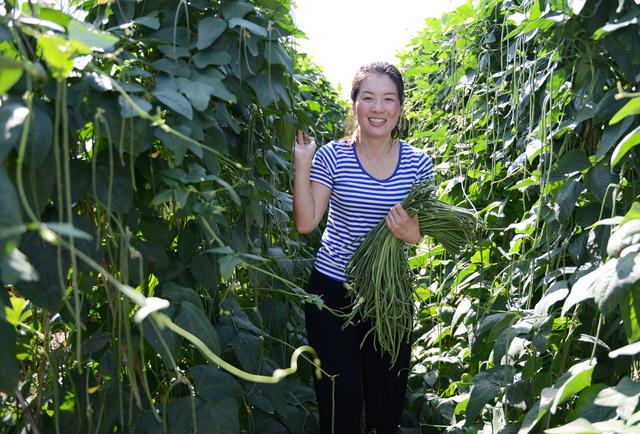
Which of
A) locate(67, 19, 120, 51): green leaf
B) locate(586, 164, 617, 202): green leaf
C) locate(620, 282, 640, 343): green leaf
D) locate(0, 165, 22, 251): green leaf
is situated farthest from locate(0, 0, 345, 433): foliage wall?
locate(586, 164, 617, 202): green leaf

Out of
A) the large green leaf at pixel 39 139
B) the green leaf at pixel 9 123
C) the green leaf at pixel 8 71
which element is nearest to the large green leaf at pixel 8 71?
the green leaf at pixel 8 71

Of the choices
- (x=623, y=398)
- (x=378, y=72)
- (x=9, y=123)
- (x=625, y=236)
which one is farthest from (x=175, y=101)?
(x=378, y=72)

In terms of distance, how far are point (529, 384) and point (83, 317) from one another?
3.50 ft

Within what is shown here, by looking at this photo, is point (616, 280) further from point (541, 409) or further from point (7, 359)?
point (7, 359)

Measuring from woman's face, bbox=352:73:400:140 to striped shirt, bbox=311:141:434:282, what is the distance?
0.09m

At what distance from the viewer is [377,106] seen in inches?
86.2

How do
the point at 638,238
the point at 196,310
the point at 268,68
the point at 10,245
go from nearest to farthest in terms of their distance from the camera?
the point at 10,245 → the point at 638,238 → the point at 196,310 → the point at 268,68

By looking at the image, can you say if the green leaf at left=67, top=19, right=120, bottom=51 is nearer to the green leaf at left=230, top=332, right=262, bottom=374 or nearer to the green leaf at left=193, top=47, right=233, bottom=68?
the green leaf at left=193, top=47, right=233, bottom=68

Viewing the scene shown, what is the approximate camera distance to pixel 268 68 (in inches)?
62.6

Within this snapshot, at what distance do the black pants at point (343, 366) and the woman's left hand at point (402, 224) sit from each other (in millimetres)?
235

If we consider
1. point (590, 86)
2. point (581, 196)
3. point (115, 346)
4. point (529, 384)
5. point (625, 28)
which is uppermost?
point (625, 28)

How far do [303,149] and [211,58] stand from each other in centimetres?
68

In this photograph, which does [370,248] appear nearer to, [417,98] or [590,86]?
[590,86]

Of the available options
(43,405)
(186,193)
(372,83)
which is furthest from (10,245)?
(372,83)
